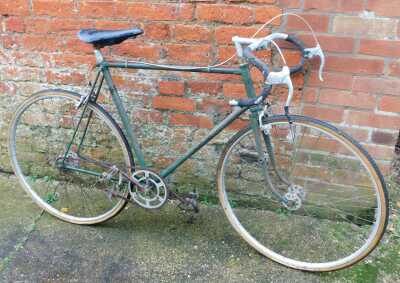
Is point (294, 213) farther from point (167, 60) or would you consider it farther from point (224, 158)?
point (167, 60)

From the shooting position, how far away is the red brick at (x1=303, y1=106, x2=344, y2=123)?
2.44m

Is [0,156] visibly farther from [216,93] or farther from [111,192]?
[216,93]

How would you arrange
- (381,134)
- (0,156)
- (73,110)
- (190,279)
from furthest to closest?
1. (0,156)
2. (73,110)
3. (381,134)
4. (190,279)

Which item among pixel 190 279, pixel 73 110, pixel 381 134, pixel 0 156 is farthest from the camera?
pixel 0 156

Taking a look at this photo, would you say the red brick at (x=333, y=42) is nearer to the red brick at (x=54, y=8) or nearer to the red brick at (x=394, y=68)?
the red brick at (x=394, y=68)

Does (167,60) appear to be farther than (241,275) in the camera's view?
Yes

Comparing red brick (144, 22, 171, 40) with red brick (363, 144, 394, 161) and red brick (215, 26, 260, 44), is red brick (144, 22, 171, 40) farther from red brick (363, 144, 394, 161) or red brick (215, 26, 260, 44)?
red brick (363, 144, 394, 161)

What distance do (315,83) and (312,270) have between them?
3.51ft

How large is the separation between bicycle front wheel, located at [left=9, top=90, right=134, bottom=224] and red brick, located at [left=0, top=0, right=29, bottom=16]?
57 centimetres

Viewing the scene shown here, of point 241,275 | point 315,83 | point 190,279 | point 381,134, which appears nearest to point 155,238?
point 190,279

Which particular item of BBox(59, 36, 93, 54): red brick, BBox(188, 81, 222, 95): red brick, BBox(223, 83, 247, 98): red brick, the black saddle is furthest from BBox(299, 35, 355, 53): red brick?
BBox(59, 36, 93, 54): red brick

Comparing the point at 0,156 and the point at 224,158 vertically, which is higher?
the point at 224,158

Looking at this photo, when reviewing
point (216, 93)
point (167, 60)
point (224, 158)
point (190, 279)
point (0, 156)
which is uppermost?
point (167, 60)

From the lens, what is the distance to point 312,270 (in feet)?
7.63
